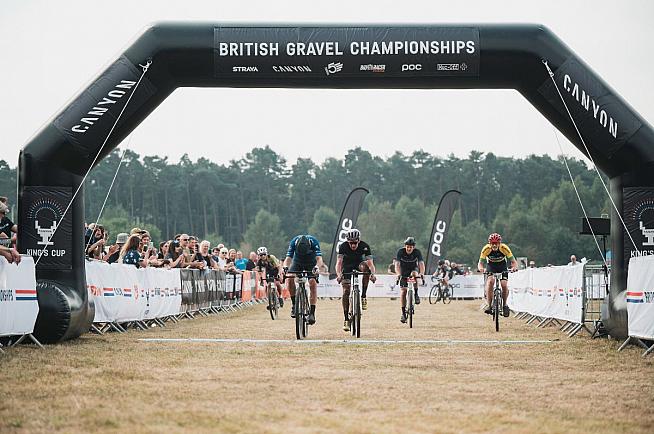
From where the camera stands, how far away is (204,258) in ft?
90.4

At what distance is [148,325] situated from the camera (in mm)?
20562

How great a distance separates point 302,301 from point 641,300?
17.5 feet

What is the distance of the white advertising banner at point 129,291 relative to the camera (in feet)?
56.4

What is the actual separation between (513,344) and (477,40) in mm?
4572

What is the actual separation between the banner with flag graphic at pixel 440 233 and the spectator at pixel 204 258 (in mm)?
22249

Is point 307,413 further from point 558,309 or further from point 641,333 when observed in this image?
point 558,309

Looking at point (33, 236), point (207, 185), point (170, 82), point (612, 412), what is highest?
point (207, 185)

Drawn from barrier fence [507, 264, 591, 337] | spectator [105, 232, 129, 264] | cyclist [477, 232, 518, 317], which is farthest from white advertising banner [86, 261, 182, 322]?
barrier fence [507, 264, 591, 337]

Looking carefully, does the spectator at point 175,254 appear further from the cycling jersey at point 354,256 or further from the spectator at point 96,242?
the cycling jersey at point 354,256

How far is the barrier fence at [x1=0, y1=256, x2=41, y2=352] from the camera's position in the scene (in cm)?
1306

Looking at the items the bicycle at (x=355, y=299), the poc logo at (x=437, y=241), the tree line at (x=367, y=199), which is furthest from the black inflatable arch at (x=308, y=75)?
the tree line at (x=367, y=199)

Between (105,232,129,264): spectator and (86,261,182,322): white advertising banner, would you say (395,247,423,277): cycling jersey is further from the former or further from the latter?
(105,232,129,264): spectator

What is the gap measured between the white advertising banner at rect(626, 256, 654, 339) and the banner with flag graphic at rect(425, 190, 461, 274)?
35.1 m

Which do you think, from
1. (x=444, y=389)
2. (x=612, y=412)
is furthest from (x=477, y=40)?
(x=612, y=412)
